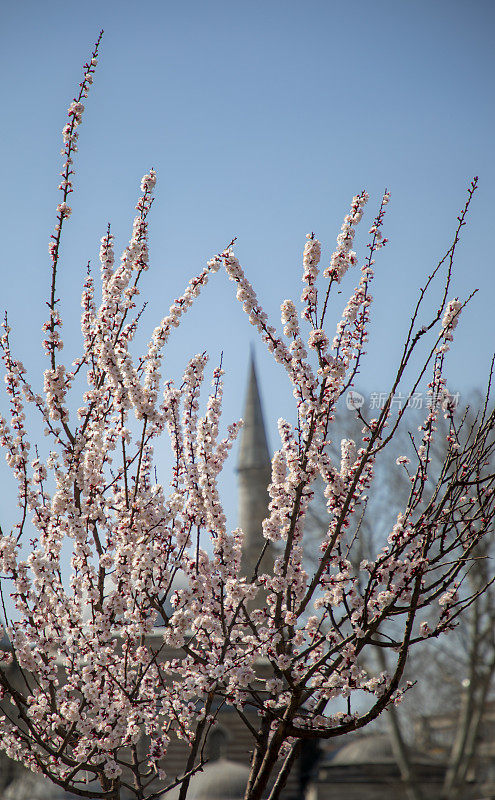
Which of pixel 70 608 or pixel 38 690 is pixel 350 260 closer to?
pixel 70 608

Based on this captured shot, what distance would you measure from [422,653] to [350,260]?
57.7 ft

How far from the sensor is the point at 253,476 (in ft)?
108

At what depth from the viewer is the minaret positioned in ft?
102

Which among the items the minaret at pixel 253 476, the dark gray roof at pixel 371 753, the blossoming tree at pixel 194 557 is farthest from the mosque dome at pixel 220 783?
the blossoming tree at pixel 194 557

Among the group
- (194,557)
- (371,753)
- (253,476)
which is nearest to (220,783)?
(371,753)

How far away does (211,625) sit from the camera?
4.86 metres

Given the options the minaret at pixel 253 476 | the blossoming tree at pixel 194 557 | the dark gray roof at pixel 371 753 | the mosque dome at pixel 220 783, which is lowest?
the dark gray roof at pixel 371 753

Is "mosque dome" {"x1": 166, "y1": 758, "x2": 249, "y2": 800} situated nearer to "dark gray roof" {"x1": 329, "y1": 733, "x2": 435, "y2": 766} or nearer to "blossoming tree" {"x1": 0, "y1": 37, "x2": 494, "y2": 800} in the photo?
"dark gray roof" {"x1": 329, "y1": 733, "x2": 435, "y2": 766}

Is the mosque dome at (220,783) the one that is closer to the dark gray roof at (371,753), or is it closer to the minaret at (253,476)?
the dark gray roof at (371,753)

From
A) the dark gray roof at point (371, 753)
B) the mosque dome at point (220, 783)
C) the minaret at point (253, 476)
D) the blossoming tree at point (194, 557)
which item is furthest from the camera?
the minaret at point (253, 476)

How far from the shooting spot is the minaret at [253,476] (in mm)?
31094

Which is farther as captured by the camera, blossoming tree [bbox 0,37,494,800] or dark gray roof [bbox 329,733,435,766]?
dark gray roof [bbox 329,733,435,766]

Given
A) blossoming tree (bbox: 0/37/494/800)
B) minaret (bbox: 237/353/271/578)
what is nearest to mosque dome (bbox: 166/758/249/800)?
minaret (bbox: 237/353/271/578)

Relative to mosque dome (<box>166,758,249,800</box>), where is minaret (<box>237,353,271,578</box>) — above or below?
above
